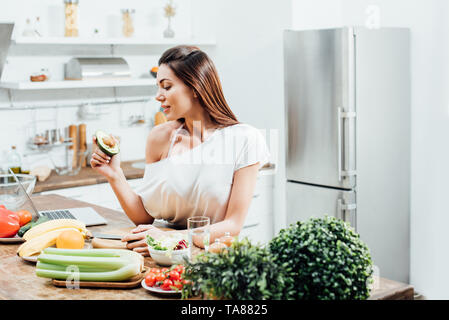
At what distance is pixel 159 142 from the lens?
2424mm

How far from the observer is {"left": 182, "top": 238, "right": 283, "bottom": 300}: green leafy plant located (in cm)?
128

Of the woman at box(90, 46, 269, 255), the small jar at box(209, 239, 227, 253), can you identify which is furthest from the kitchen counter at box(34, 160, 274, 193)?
the small jar at box(209, 239, 227, 253)

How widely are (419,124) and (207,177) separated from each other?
2.18 meters

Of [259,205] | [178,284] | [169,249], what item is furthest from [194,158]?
[259,205]

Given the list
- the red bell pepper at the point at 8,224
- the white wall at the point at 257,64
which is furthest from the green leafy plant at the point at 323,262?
the white wall at the point at 257,64

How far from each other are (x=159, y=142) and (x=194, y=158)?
187 mm

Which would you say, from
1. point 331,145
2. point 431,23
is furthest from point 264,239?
point 431,23

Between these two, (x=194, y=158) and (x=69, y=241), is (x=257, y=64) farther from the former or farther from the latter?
(x=69, y=241)

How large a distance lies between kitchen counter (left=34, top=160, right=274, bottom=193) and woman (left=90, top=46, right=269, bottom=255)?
167 cm

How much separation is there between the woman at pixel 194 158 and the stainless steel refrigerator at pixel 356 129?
5.29 ft

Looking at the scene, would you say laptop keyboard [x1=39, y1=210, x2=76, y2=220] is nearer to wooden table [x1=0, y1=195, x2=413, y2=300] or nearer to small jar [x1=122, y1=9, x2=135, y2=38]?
wooden table [x1=0, y1=195, x2=413, y2=300]

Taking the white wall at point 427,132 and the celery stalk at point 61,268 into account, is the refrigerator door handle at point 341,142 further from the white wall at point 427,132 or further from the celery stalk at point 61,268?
the celery stalk at point 61,268

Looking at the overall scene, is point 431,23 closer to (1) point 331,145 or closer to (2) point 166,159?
(1) point 331,145

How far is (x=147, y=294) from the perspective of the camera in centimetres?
164
